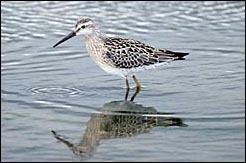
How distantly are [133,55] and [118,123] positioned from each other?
1784 millimetres

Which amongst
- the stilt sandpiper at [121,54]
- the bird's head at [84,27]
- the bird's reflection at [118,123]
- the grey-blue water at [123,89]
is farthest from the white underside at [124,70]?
the bird's reflection at [118,123]

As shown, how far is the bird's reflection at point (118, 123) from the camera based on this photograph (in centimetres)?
854

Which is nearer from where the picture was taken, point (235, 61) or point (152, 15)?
point (235, 61)

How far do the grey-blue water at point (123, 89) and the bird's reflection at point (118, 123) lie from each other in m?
0.01

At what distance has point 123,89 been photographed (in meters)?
11.0

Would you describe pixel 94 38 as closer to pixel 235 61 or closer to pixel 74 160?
pixel 235 61

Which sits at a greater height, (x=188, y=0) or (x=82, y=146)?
(x=188, y=0)

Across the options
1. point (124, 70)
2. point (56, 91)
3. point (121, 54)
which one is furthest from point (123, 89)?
point (56, 91)

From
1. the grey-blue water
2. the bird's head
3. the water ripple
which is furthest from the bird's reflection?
the bird's head

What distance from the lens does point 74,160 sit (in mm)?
7930

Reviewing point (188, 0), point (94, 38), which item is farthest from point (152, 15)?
point (94, 38)

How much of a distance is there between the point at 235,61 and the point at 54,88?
312 centimetres

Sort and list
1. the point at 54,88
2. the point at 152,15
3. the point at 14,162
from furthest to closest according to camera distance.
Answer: the point at 152,15, the point at 54,88, the point at 14,162

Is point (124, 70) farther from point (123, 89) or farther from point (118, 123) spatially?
point (118, 123)
